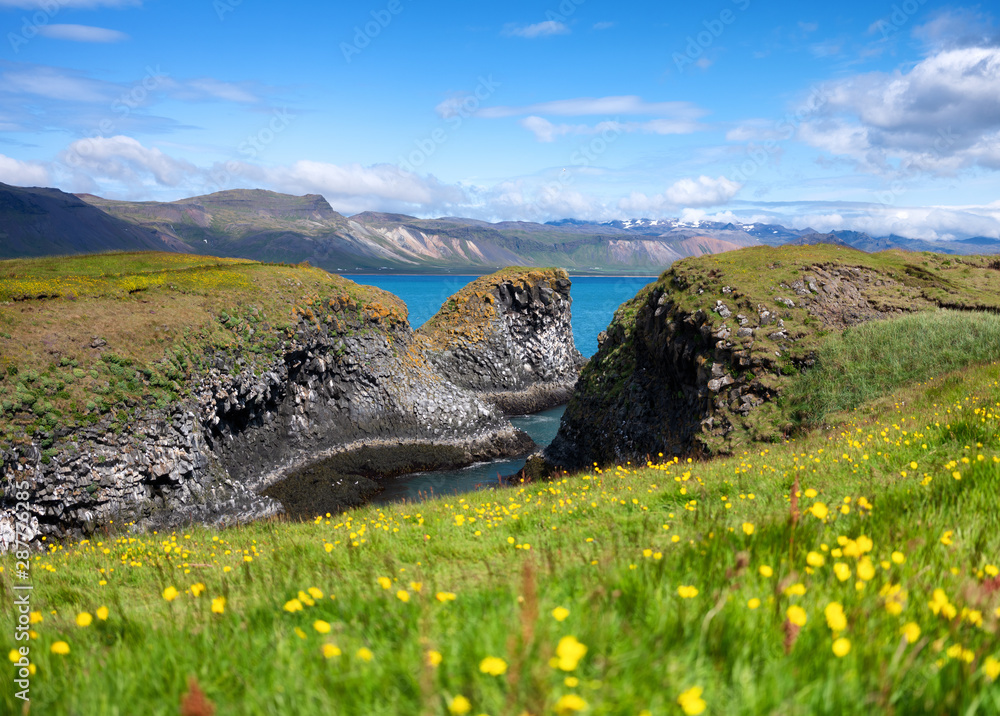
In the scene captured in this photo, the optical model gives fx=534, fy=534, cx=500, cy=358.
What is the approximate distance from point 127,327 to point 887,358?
34.3 metres

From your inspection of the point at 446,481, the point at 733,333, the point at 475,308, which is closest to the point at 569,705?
the point at 733,333

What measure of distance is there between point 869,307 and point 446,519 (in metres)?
25.2

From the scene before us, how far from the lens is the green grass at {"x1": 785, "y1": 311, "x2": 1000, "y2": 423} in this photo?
19016 millimetres

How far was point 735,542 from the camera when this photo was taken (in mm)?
3840

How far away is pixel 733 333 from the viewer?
23.0 m

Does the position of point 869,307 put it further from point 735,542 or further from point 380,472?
point 380,472

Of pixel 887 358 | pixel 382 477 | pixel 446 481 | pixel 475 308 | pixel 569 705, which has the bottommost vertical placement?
pixel 446 481

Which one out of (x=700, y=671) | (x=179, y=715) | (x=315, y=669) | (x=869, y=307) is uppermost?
(x=869, y=307)

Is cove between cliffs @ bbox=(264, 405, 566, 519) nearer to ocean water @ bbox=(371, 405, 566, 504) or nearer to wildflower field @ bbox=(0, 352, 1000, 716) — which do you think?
ocean water @ bbox=(371, 405, 566, 504)

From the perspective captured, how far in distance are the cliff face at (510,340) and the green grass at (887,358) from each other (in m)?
37.6

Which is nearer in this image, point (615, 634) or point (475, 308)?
point (615, 634)

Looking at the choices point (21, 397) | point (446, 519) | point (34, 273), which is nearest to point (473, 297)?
point (34, 273)

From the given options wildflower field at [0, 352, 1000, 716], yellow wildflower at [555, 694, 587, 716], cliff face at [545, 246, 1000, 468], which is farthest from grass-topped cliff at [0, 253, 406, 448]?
yellow wildflower at [555, 694, 587, 716]

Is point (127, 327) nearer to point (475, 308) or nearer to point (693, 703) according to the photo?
point (693, 703)
